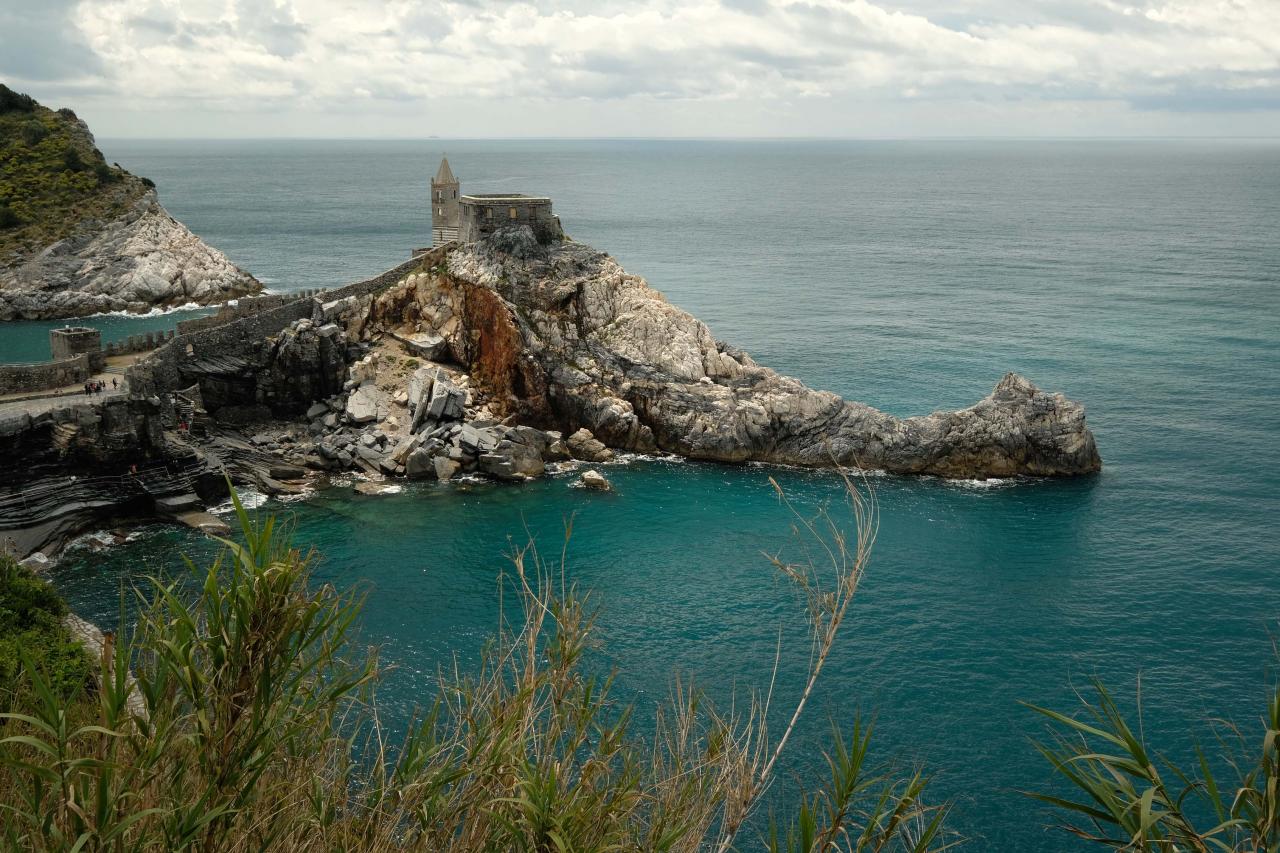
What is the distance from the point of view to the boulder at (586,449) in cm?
5372

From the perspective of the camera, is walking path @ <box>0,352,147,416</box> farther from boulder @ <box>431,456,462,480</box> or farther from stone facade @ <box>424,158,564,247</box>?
stone facade @ <box>424,158,564,247</box>

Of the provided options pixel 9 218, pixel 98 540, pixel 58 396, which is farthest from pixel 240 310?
pixel 9 218

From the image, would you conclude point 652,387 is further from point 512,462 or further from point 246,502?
point 246,502

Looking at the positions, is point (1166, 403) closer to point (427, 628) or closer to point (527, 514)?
point (527, 514)

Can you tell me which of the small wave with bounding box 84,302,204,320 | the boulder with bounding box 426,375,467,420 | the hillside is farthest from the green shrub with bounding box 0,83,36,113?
the boulder with bounding box 426,375,467,420

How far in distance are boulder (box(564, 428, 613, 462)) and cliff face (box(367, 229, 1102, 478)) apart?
1238mm

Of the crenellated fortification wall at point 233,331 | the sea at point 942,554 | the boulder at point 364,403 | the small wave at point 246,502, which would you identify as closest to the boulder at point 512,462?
the sea at point 942,554

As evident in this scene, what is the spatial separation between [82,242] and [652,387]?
5727cm

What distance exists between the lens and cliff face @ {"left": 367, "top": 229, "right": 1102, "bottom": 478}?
170 feet

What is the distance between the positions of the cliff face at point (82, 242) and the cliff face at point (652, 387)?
33.8 meters

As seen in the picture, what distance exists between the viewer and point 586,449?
53.9m

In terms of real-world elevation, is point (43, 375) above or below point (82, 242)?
below

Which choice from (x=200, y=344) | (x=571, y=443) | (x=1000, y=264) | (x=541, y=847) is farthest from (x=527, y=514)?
(x=1000, y=264)

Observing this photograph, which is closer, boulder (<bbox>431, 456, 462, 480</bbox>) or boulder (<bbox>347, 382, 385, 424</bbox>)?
boulder (<bbox>431, 456, 462, 480</bbox>)
